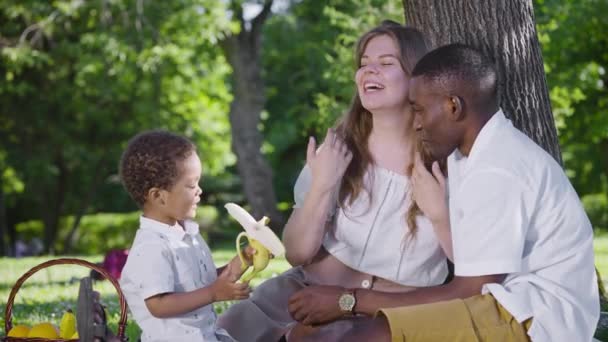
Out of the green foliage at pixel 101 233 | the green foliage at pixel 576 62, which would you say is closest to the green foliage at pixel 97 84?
the green foliage at pixel 101 233

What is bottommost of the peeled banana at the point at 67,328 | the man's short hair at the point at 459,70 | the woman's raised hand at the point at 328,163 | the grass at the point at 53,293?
the grass at the point at 53,293

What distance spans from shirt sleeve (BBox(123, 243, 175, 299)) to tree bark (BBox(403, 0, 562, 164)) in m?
1.84

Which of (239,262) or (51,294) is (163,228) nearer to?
(239,262)

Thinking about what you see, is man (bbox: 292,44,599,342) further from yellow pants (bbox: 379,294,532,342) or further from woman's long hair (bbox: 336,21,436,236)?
woman's long hair (bbox: 336,21,436,236)

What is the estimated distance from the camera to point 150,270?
3.80m

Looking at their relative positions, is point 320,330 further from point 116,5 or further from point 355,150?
point 116,5

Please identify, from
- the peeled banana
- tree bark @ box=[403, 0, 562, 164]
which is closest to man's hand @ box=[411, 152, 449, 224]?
tree bark @ box=[403, 0, 562, 164]

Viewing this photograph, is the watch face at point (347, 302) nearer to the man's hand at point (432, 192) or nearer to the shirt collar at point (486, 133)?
the man's hand at point (432, 192)

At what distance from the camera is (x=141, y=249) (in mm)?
3879

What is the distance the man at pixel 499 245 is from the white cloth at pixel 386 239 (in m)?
0.67

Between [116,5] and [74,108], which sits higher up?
[116,5]

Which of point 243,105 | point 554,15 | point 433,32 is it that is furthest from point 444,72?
point 243,105

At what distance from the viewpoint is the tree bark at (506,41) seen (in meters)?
4.74

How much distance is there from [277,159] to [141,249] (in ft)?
99.7
